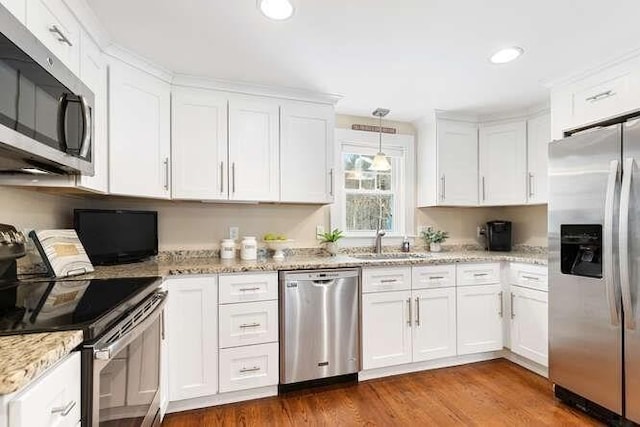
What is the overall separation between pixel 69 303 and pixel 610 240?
2600 mm

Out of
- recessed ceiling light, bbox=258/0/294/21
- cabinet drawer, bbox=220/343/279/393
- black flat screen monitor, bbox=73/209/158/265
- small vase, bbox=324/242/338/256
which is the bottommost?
cabinet drawer, bbox=220/343/279/393

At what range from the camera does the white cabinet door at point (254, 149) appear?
251 centimetres

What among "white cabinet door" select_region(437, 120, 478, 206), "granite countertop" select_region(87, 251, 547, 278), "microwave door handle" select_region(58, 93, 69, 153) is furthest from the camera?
"white cabinet door" select_region(437, 120, 478, 206)

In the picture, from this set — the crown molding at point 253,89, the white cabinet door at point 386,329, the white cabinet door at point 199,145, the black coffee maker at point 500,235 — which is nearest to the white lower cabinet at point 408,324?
the white cabinet door at point 386,329

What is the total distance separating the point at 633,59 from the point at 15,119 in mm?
2999

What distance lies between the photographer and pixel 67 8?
151 centimetres

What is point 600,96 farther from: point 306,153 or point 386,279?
point 306,153

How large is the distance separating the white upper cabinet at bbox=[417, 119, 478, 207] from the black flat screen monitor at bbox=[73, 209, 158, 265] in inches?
96.6

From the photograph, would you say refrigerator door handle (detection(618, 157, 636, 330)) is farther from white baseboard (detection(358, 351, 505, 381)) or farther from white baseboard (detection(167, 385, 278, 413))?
white baseboard (detection(167, 385, 278, 413))

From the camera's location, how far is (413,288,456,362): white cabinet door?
262cm

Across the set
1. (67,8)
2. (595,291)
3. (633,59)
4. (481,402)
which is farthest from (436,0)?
(481,402)

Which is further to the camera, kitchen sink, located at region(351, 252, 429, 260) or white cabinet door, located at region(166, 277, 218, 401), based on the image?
kitchen sink, located at region(351, 252, 429, 260)

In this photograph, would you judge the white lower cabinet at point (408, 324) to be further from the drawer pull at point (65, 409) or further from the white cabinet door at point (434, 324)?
the drawer pull at point (65, 409)

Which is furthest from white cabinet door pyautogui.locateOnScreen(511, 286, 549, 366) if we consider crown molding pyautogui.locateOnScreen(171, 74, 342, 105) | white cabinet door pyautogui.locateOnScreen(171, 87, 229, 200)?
white cabinet door pyautogui.locateOnScreen(171, 87, 229, 200)
